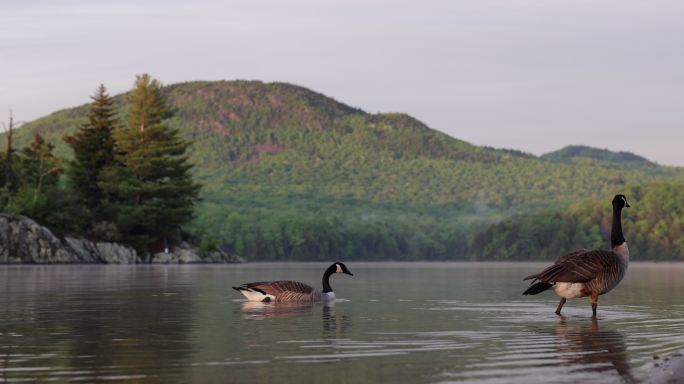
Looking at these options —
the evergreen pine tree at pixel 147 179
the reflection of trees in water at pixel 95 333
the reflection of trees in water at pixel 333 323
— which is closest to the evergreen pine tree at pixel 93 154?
the evergreen pine tree at pixel 147 179

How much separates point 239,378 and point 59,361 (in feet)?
10.2

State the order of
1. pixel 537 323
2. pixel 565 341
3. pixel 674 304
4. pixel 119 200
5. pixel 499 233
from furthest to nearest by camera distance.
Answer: pixel 499 233
pixel 119 200
pixel 674 304
pixel 537 323
pixel 565 341

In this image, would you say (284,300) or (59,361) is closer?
(59,361)

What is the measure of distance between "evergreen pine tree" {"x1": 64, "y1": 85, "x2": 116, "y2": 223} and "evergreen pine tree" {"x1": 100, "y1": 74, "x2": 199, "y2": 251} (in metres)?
1.42

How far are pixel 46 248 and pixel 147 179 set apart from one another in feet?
72.8

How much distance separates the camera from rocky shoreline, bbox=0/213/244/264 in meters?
86.6

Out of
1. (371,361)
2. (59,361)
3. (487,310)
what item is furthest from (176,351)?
(487,310)

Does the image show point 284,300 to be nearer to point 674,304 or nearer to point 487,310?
point 487,310

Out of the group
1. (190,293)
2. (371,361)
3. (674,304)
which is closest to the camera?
(371,361)

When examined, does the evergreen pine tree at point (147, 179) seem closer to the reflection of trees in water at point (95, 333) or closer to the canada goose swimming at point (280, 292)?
the reflection of trees in water at point (95, 333)

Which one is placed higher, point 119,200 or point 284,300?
point 119,200

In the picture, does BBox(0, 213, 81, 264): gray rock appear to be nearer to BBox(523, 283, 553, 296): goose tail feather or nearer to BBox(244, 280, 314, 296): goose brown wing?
BBox(244, 280, 314, 296): goose brown wing

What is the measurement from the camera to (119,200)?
107 meters

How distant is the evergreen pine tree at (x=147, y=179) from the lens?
103m
